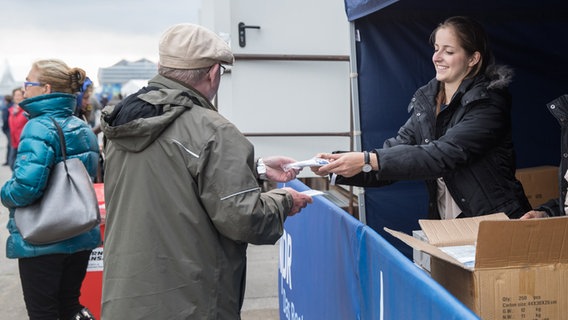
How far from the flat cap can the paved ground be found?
123 inches

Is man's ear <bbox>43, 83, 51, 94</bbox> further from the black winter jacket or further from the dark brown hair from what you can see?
the dark brown hair

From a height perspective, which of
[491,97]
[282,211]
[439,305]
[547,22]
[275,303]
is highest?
[547,22]

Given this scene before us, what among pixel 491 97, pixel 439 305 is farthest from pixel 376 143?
pixel 439 305

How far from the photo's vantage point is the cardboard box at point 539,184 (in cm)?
382

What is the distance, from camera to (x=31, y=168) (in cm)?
316

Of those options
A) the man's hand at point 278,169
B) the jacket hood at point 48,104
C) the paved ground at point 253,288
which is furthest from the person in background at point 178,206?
the paved ground at point 253,288

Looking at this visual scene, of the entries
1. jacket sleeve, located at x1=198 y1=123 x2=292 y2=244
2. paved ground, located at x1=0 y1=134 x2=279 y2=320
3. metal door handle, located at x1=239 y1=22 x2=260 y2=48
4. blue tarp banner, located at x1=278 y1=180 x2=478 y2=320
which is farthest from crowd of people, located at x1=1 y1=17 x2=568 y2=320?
metal door handle, located at x1=239 y1=22 x2=260 y2=48

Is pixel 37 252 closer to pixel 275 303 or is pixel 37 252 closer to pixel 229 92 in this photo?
pixel 275 303

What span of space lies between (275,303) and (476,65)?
313cm

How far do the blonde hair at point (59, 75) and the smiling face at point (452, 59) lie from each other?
6.79 feet

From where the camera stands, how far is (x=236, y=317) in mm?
2225

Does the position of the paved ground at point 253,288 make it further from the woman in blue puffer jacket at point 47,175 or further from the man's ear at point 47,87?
the man's ear at point 47,87

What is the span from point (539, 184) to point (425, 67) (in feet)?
3.53

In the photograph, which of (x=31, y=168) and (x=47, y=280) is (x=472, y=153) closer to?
(x=31, y=168)
